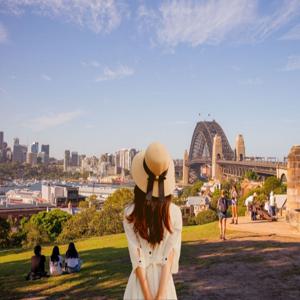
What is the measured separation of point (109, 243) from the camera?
43.4 ft

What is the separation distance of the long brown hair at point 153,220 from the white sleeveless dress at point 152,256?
37mm

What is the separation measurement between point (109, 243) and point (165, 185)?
10939 millimetres

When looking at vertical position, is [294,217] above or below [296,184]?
below

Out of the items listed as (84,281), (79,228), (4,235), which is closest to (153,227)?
(84,281)

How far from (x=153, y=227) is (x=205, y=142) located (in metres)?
143

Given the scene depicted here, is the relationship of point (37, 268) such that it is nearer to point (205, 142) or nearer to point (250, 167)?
point (250, 167)

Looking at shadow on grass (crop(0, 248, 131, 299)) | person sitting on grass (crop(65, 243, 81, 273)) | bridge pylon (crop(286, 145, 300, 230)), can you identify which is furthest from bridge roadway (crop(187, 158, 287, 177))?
person sitting on grass (crop(65, 243, 81, 273))

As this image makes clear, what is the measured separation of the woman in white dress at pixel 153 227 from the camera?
2.68m

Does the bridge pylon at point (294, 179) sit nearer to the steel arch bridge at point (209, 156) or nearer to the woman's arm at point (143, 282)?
the woman's arm at point (143, 282)

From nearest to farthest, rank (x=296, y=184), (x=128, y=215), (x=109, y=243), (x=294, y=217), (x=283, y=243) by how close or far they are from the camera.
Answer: (x=128, y=215) < (x=283, y=243) < (x=294, y=217) < (x=109, y=243) < (x=296, y=184)

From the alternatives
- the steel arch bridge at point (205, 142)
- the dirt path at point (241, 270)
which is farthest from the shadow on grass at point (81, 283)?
the steel arch bridge at point (205, 142)

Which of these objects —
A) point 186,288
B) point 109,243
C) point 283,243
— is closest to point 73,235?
point 109,243

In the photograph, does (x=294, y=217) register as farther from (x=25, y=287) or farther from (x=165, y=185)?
(x=165, y=185)

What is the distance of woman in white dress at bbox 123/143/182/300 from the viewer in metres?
2.68
